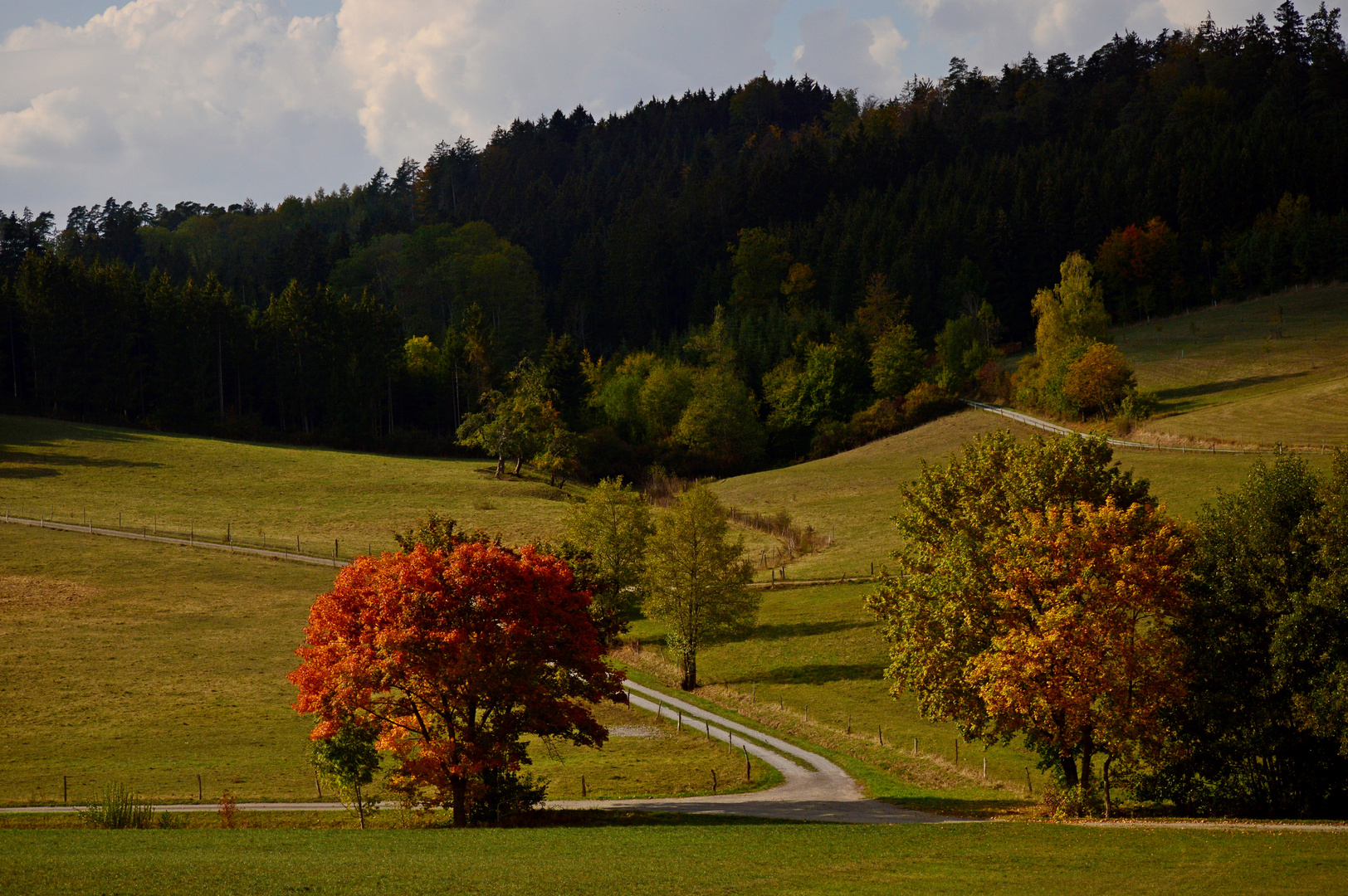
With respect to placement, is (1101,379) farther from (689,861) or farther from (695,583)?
(689,861)

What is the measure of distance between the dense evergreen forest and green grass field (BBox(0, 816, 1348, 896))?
267ft

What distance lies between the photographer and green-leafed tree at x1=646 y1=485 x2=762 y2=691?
178 feet

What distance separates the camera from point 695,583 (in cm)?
5469

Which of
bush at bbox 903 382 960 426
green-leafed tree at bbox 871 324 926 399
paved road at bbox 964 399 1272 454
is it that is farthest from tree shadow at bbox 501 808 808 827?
green-leafed tree at bbox 871 324 926 399

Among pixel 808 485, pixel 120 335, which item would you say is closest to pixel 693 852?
pixel 808 485

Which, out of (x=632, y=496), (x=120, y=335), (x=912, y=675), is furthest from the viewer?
(x=120, y=335)

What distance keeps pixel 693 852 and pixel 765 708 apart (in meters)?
25.4

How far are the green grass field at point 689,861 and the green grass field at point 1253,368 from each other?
55.4 m

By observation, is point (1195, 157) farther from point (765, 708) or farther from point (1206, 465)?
point (765, 708)

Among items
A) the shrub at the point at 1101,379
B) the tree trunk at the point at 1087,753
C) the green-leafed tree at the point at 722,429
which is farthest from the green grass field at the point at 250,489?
the tree trunk at the point at 1087,753

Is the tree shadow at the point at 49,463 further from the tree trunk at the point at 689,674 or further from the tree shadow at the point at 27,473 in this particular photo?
the tree trunk at the point at 689,674

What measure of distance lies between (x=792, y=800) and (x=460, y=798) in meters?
11.1

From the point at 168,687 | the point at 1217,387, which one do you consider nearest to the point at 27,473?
the point at 168,687

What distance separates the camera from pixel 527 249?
19062 centimetres
